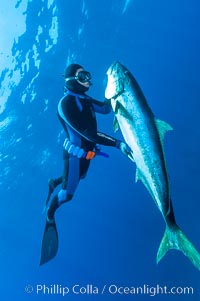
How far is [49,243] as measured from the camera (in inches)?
144

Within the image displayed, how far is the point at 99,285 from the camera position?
3631 mm

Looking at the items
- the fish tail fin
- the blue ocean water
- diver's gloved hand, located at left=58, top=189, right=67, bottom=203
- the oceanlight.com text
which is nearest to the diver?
diver's gloved hand, located at left=58, top=189, right=67, bottom=203

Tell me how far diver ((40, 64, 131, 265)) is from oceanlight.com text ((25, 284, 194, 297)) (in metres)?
1.03

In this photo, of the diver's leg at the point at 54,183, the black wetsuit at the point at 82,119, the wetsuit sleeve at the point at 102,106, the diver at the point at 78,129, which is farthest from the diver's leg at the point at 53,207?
the wetsuit sleeve at the point at 102,106

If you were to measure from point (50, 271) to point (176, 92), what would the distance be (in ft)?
9.58

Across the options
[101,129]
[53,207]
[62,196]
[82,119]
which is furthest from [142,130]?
[53,207]

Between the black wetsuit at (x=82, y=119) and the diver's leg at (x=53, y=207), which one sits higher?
the black wetsuit at (x=82, y=119)

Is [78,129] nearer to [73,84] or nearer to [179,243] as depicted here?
[73,84]

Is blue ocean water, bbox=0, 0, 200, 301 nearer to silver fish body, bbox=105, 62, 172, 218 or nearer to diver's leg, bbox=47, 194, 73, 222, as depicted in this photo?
diver's leg, bbox=47, 194, 73, 222

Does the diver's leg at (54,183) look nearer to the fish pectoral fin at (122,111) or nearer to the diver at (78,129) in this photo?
the diver at (78,129)

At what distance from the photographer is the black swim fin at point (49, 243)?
3.58 metres

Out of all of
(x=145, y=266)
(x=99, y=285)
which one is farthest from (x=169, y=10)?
(x=99, y=285)

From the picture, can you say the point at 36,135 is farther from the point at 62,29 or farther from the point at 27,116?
the point at 62,29

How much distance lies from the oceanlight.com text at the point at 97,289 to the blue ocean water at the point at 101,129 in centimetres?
2
